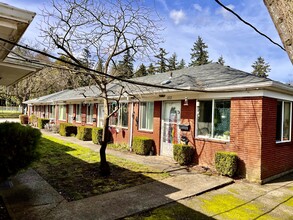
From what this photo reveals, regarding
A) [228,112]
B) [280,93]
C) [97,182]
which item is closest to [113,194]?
[97,182]

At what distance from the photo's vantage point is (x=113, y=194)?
5918 mm

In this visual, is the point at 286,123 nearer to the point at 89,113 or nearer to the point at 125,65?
the point at 125,65

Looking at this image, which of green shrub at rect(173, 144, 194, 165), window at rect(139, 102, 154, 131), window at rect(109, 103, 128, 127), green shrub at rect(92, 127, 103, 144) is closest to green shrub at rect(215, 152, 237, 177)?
green shrub at rect(173, 144, 194, 165)

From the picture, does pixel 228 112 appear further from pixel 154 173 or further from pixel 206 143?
pixel 154 173

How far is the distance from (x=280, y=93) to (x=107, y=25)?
6.57 m

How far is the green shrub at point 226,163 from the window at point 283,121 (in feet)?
7.40

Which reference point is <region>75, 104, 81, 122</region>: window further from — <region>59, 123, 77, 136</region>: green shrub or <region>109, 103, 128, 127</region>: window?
<region>109, 103, 128, 127</region>: window

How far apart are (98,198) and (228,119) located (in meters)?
5.42

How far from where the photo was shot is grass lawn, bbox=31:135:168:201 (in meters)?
6.23

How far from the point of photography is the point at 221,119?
8.76m

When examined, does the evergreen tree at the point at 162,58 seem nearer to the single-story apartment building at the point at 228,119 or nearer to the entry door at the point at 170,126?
the single-story apartment building at the point at 228,119

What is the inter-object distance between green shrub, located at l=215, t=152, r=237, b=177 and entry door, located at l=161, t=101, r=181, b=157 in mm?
2624

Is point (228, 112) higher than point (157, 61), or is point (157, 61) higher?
point (157, 61)

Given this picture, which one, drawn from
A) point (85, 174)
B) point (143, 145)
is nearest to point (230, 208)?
point (85, 174)
